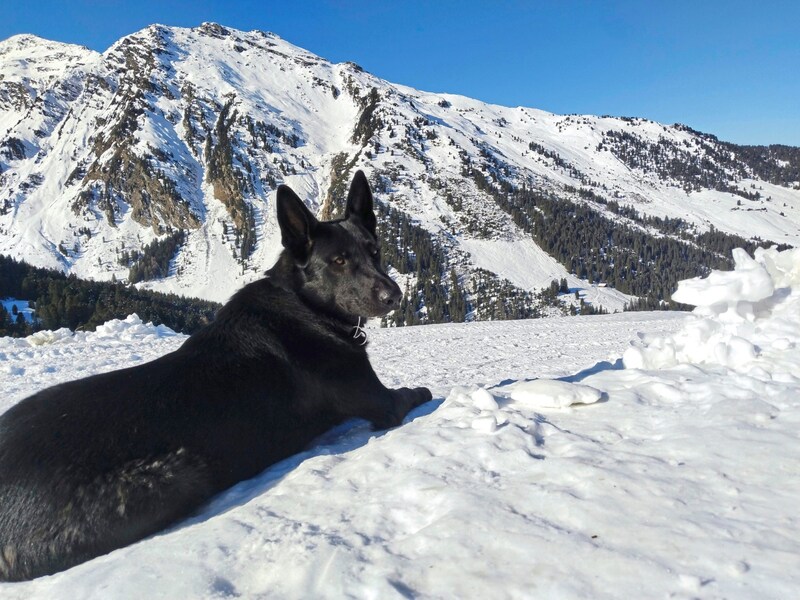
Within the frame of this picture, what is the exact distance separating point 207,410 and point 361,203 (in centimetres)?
263

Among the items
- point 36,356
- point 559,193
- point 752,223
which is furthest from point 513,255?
point 36,356

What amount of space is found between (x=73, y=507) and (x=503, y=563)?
2313mm

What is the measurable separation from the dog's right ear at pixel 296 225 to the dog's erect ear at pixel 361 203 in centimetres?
64

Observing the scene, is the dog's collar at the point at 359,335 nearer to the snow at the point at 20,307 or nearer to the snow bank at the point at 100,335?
the snow bank at the point at 100,335

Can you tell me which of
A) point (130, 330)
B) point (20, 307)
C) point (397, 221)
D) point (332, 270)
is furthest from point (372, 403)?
point (397, 221)

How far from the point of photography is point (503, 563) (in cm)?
191

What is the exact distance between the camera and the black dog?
273 centimetres

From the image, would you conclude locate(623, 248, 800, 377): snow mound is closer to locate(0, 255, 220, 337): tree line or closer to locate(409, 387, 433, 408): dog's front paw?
locate(409, 387, 433, 408): dog's front paw

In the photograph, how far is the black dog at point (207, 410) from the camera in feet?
8.95

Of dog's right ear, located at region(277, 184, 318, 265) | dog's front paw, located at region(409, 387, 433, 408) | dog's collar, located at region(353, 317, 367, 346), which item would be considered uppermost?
dog's right ear, located at region(277, 184, 318, 265)

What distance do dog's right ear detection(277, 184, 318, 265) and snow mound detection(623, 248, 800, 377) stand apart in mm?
3215

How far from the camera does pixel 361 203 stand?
16.8 feet

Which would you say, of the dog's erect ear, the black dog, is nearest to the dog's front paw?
the black dog

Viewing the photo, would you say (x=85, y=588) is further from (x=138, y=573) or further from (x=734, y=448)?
(x=734, y=448)
